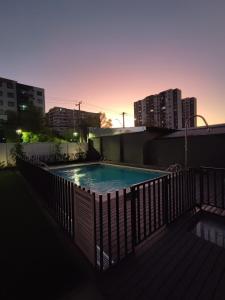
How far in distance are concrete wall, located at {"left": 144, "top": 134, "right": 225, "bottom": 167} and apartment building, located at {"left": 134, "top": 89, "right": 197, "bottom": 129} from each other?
1682 inches

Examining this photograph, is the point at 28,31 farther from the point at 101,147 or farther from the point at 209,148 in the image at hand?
the point at 209,148

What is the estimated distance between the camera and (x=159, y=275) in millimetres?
1911

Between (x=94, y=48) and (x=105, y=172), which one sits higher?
(x=94, y=48)

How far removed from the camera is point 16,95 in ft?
133

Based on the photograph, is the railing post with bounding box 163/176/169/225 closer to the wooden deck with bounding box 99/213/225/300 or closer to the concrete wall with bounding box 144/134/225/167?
the wooden deck with bounding box 99/213/225/300

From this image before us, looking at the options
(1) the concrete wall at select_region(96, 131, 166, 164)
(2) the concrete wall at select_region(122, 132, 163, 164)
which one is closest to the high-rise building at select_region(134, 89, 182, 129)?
(1) the concrete wall at select_region(96, 131, 166, 164)

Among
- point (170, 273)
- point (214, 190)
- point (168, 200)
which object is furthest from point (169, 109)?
point (170, 273)

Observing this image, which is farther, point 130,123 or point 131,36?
point 130,123

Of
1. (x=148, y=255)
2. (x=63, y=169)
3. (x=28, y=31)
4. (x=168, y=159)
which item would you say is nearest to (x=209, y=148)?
(x=168, y=159)

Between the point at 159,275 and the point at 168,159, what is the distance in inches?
356

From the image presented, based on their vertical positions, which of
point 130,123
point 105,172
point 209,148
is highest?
point 130,123

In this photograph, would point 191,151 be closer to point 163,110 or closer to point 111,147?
point 111,147

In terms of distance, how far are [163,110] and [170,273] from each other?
5791cm

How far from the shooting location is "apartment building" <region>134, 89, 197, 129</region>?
54.0m
